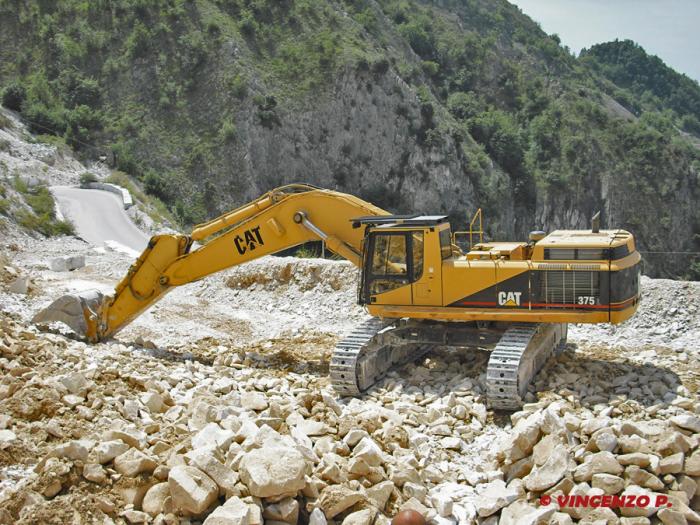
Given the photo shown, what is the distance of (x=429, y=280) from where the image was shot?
11164 mm

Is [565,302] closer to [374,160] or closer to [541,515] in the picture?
[541,515]

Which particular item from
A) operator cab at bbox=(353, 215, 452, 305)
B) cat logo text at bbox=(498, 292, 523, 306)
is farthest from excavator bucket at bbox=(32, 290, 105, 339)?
cat logo text at bbox=(498, 292, 523, 306)

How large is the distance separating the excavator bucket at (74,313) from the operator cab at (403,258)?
500cm

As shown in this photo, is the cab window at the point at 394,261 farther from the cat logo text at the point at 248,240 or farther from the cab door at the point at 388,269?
the cat logo text at the point at 248,240

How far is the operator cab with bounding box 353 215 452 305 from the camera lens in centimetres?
1112

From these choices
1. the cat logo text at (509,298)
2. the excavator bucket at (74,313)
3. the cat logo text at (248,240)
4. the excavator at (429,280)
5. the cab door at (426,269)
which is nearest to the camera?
the excavator at (429,280)

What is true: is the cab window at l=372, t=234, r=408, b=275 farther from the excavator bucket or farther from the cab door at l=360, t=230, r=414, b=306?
the excavator bucket

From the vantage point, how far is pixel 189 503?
6676mm

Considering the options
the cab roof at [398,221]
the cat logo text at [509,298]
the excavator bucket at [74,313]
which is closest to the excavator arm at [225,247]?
the excavator bucket at [74,313]

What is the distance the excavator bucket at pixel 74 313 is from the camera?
12.7m

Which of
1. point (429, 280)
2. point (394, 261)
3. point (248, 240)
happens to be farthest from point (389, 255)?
point (248, 240)

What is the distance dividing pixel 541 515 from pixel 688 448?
194cm

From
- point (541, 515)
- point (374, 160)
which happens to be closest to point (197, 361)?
point (541, 515)

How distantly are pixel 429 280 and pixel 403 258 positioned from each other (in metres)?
0.53
